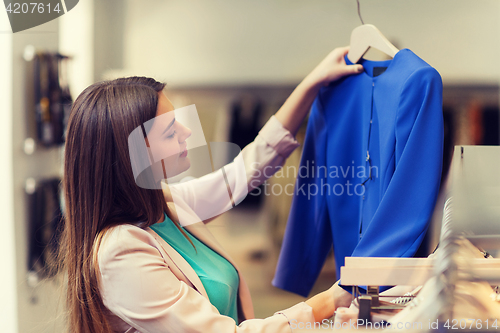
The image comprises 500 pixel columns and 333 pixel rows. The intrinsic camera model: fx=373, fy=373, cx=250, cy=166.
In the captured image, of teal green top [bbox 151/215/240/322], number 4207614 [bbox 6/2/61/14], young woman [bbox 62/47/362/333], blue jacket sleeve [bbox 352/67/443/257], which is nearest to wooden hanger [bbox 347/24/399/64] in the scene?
blue jacket sleeve [bbox 352/67/443/257]

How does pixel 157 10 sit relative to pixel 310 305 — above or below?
above

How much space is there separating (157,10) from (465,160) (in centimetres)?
94

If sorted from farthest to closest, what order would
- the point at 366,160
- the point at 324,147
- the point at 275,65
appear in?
the point at 275,65, the point at 324,147, the point at 366,160

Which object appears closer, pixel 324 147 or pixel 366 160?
pixel 366 160

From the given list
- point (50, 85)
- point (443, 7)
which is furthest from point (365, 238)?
point (50, 85)

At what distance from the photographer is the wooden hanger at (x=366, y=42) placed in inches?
34.5

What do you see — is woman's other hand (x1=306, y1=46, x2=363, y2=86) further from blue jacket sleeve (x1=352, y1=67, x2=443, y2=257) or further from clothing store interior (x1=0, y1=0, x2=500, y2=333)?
blue jacket sleeve (x1=352, y1=67, x2=443, y2=257)

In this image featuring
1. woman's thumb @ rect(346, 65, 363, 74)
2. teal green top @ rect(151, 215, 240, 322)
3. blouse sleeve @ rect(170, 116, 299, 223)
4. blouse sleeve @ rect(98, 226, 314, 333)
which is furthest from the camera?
blouse sleeve @ rect(170, 116, 299, 223)

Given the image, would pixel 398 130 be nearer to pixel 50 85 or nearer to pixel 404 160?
pixel 404 160

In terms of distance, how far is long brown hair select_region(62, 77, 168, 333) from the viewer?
27.9 inches

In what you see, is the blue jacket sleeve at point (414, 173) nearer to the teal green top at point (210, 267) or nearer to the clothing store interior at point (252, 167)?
the clothing store interior at point (252, 167)

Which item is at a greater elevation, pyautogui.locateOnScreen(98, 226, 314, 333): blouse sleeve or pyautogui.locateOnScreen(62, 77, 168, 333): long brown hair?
pyautogui.locateOnScreen(62, 77, 168, 333): long brown hair

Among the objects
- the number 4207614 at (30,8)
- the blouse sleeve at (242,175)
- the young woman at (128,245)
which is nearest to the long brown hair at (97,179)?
the young woman at (128,245)

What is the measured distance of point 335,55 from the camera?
99 cm
